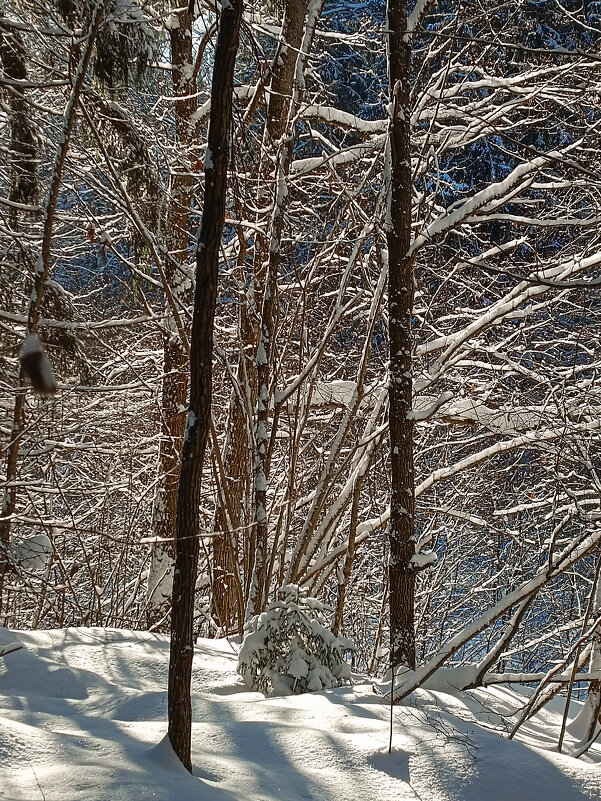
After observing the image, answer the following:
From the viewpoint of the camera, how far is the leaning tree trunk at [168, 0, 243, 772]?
1984 millimetres

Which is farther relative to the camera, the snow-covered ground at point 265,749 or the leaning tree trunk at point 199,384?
the leaning tree trunk at point 199,384

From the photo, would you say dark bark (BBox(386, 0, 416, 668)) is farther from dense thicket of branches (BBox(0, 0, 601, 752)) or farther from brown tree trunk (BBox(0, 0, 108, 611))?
brown tree trunk (BBox(0, 0, 108, 611))

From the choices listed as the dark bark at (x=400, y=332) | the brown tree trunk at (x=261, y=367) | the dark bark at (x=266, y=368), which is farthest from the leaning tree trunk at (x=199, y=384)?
the dark bark at (x=266, y=368)

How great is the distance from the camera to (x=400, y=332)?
369cm

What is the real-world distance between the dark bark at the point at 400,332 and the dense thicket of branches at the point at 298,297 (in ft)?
0.05

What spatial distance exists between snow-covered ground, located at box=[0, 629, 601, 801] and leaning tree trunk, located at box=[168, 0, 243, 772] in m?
0.21

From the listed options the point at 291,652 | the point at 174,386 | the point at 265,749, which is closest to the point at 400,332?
the point at 291,652

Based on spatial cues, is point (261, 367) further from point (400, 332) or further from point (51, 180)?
point (51, 180)

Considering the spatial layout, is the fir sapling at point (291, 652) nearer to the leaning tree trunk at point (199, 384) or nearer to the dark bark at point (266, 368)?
the dark bark at point (266, 368)

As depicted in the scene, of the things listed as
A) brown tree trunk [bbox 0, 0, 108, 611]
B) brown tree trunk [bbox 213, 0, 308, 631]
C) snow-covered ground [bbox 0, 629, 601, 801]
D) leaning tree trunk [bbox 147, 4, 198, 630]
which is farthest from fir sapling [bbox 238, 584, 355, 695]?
leaning tree trunk [bbox 147, 4, 198, 630]

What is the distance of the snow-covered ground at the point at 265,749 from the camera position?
1.82 m

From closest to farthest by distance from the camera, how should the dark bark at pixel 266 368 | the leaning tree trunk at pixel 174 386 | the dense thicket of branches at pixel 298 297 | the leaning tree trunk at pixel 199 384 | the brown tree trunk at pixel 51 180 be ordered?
1. the leaning tree trunk at pixel 199 384
2. the brown tree trunk at pixel 51 180
3. the dense thicket of branches at pixel 298 297
4. the dark bark at pixel 266 368
5. the leaning tree trunk at pixel 174 386

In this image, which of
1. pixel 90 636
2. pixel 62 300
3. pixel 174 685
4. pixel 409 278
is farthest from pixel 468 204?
pixel 174 685

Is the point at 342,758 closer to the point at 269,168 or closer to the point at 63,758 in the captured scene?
the point at 63,758
